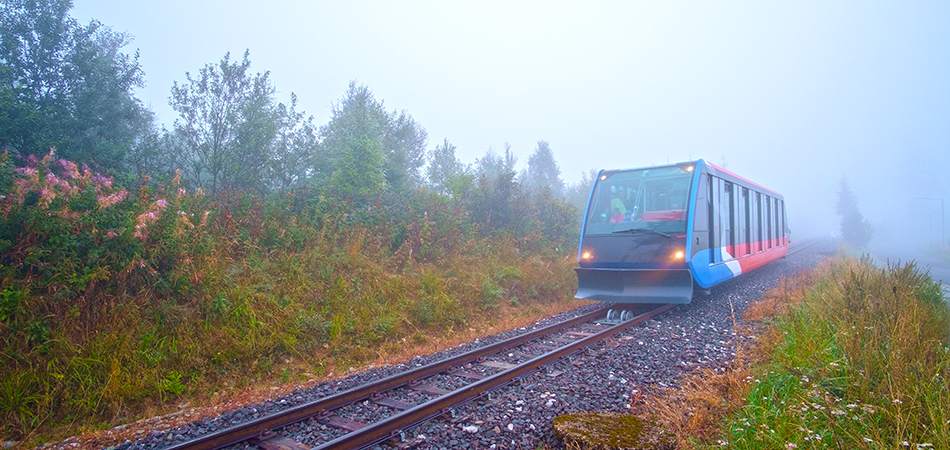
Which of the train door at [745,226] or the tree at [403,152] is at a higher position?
the tree at [403,152]

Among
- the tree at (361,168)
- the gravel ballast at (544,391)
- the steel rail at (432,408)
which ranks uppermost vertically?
the tree at (361,168)

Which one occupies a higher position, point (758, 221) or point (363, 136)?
point (363, 136)

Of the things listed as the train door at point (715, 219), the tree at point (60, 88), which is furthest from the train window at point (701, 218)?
the tree at point (60, 88)

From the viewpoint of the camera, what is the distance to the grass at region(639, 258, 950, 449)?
2.84 metres

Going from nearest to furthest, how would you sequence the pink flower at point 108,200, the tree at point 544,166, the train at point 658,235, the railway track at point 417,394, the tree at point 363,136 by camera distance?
1. the railway track at point 417,394
2. the pink flower at point 108,200
3. the train at point 658,235
4. the tree at point 363,136
5. the tree at point 544,166

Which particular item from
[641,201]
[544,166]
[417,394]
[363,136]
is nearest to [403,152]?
[363,136]

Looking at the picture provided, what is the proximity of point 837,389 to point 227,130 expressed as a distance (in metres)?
13.8

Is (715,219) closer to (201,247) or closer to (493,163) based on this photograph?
(201,247)

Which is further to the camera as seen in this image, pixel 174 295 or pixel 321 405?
pixel 174 295

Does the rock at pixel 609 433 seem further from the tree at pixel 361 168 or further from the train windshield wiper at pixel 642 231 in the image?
the tree at pixel 361 168

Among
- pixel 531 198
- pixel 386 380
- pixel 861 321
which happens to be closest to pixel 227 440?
pixel 386 380

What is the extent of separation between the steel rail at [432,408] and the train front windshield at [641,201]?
3.25 m

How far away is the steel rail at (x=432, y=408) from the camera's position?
3.66 metres

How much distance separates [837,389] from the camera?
3561 mm
